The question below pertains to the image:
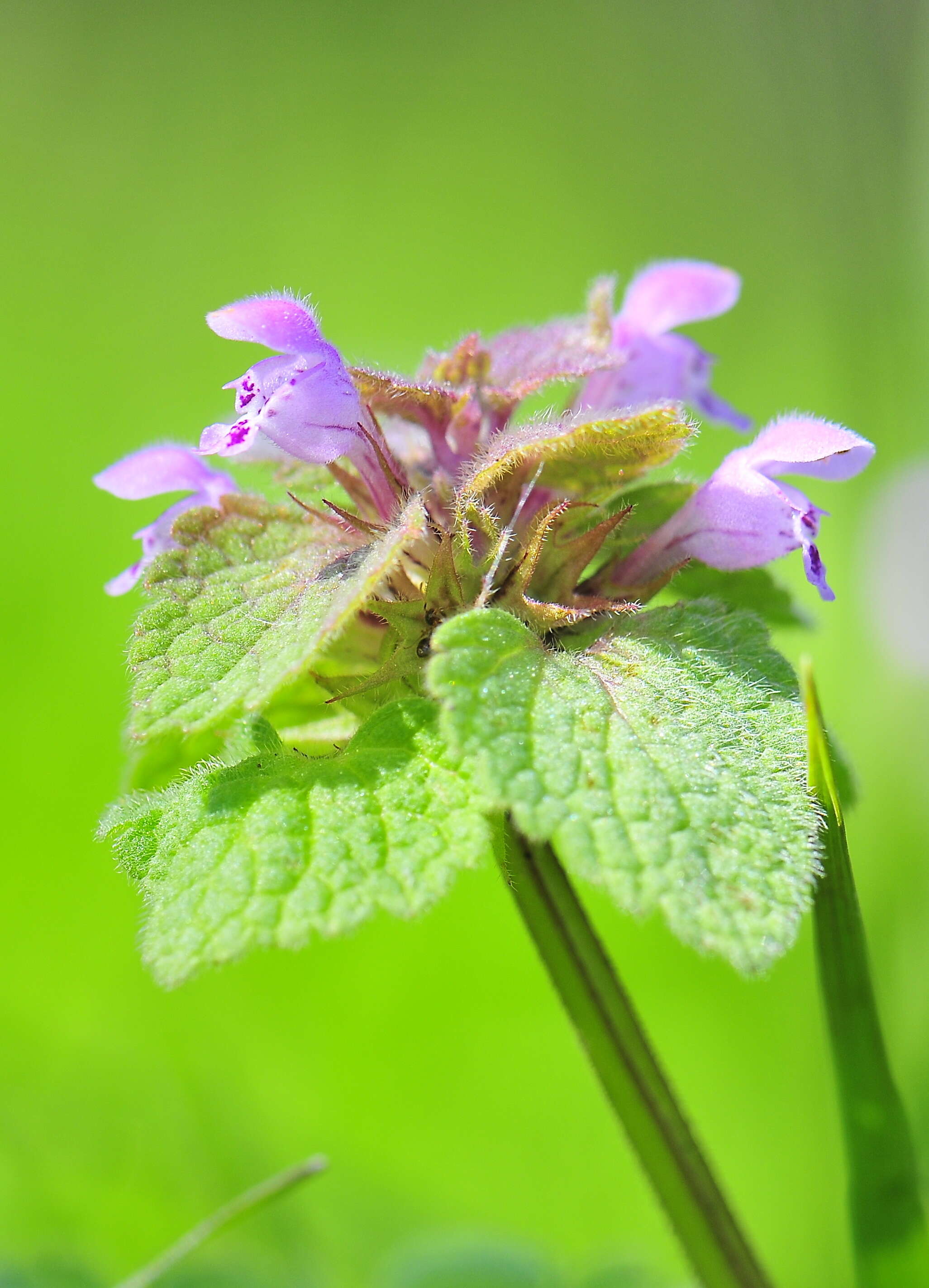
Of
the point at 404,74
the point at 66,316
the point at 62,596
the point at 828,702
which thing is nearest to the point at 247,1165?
the point at 828,702

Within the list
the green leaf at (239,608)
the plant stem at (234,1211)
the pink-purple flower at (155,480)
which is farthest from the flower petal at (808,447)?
the plant stem at (234,1211)

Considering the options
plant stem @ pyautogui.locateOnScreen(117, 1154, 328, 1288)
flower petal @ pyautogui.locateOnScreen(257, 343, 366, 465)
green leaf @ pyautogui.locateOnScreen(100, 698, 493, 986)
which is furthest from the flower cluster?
plant stem @ pyautogui.locateOnScreen(117, 1154, 328, 1288)

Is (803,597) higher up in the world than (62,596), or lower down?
lower down

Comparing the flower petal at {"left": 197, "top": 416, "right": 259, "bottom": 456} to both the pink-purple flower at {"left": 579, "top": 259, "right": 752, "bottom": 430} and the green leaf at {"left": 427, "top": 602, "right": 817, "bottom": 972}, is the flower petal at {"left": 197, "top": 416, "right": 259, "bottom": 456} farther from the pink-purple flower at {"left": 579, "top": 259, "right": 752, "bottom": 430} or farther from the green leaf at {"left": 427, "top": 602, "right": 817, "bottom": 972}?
the pink-purple flower at {"left": 579, "top": 259, "right": 752, "bottom": 430}

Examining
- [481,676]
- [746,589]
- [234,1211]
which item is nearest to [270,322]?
[481,676]

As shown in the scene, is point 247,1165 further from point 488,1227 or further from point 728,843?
point 728,843

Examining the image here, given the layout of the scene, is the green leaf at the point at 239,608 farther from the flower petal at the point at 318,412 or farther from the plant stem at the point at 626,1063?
the plant stem at the point at 626,1063
